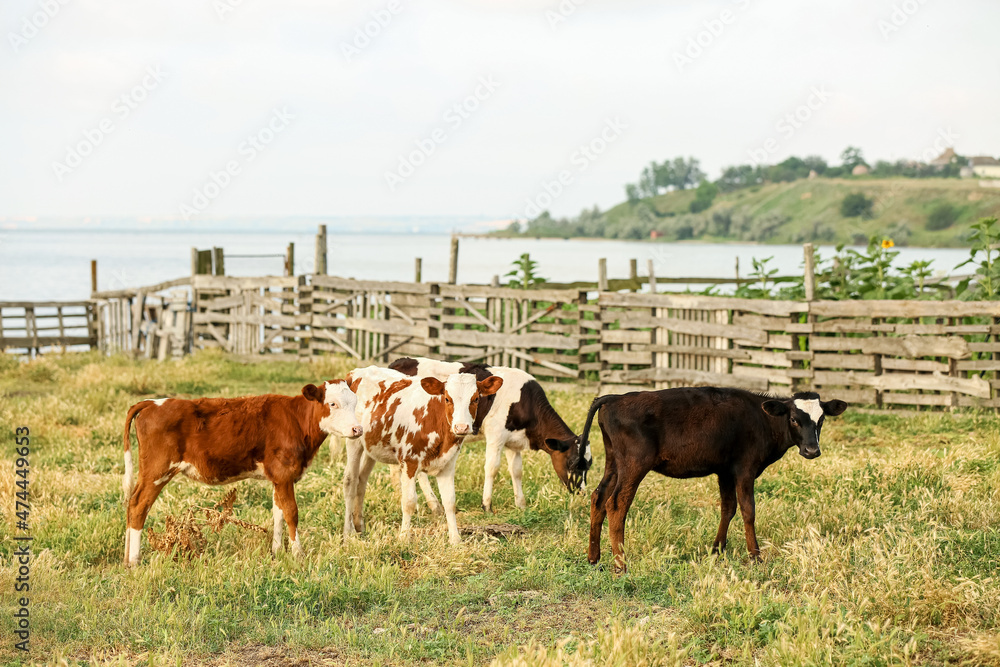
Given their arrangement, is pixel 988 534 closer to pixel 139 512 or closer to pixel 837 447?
pixel 837 447

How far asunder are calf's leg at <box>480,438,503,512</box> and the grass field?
173mm

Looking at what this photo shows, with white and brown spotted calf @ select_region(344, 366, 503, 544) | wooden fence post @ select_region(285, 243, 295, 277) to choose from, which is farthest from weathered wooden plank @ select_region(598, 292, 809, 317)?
wooden fence post @ select_region(285, 243, 295, 277)

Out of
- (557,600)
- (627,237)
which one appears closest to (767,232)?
(627,237)

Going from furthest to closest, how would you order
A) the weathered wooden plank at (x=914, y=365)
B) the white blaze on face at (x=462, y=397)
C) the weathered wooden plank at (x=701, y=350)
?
1. the weathered wooden plank at (x=701, y=350)
2. the weathered wooden plank at (x=914, y=365)
3. the white blaze on face at (x=462, y=397)

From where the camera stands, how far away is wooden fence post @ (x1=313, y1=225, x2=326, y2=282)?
19359mm

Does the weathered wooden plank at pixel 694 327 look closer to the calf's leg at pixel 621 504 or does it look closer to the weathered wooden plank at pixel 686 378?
the weathered wooden plank at pixel 686 378

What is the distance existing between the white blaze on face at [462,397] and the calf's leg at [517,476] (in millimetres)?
1783

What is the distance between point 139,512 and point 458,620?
2.46m

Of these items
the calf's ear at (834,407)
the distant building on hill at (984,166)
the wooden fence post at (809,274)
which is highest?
the distant building on hill at (984,166)

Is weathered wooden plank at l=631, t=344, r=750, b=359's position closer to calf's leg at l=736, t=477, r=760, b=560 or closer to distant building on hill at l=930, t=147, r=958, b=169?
calf's leg at l=736, t=477, r=760, b=560

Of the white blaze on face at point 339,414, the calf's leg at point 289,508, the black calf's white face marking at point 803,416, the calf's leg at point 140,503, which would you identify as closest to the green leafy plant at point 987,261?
Result: the black calf's white face marking at point 803,416

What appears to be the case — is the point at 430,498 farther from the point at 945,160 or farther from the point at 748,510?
the point at 945,160

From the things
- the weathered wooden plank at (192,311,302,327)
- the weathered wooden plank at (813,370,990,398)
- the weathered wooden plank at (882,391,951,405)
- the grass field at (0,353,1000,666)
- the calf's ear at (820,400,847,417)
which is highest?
the weathered wooden plank at (192,311,302,327)

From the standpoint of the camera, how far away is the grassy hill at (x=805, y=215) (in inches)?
2977
